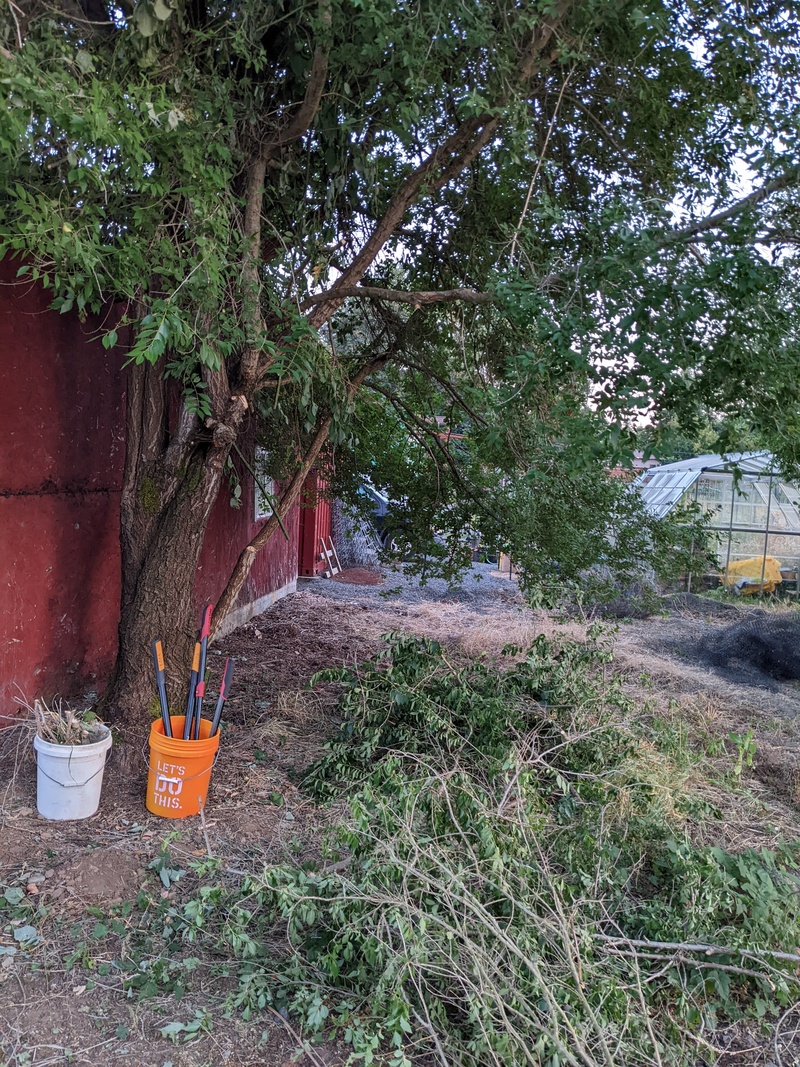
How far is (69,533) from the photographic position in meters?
5.01

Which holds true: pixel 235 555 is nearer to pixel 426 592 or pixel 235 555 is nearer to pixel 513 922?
pixel 426 592

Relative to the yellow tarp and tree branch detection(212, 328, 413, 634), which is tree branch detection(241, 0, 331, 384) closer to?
tree branch detection(212, 328, 413, 634)

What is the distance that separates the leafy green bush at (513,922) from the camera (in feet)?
8.16

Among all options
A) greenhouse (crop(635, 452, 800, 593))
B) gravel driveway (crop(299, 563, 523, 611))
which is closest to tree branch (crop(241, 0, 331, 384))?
gravel driveway (crop(299, 563, 523, 611))

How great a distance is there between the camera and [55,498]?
486cm

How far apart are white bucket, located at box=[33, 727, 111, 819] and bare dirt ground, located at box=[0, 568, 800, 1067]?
85 mm

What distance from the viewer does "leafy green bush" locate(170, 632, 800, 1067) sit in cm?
249

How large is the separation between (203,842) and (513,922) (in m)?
1.65

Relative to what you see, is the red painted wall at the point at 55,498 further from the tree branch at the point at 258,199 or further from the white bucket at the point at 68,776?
the tree branch at the point at 258,199

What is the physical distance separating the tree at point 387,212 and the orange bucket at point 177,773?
2.04 feet

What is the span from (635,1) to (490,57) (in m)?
0.77

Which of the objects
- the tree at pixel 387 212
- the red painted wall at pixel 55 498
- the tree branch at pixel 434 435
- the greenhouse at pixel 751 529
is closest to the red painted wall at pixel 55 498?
the red painted wall at pixel 55 498

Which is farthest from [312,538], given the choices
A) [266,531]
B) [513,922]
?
[513,922]

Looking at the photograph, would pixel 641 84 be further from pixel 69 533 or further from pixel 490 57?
pixel 69 533
